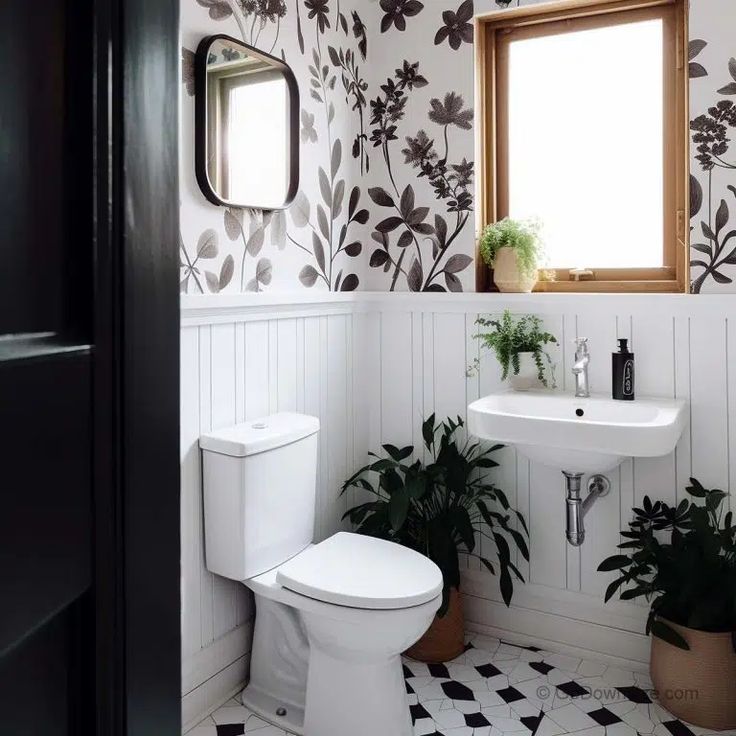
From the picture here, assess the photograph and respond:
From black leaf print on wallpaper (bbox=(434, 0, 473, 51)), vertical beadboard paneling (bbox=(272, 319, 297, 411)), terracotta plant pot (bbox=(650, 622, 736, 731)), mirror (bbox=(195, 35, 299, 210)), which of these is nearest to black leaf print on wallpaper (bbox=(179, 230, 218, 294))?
mirror (bbox=(195, 35, 299, 210))

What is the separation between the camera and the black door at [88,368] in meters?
0.31

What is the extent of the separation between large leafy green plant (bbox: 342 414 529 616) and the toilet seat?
0.21 m

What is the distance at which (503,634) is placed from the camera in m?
2.42

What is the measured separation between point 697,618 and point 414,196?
165cm

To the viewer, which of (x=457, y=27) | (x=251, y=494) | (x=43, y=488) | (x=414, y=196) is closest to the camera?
(x=43, y=488)

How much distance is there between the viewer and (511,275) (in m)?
2.36

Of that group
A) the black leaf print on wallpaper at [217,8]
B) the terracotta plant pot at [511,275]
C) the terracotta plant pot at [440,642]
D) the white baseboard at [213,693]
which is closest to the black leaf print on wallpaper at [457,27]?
the terracotta plant pot at [511,275]

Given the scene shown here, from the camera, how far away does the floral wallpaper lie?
6.72 ft

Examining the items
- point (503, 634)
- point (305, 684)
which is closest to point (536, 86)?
point (503, 634)

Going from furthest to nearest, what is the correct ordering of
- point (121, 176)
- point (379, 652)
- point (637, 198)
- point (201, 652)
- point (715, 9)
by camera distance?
point (637, 198) < point (715, 9) < point (201, 652) < point (379, 652) < point (121, 176)

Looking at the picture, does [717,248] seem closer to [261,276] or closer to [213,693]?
[261,276]

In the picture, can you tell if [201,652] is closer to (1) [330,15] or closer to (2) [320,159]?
(2) [320,159]

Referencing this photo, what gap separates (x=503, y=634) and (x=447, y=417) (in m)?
0.78

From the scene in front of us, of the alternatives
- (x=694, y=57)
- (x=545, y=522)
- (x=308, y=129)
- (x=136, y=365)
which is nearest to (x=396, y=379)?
(x=545, y=522)
